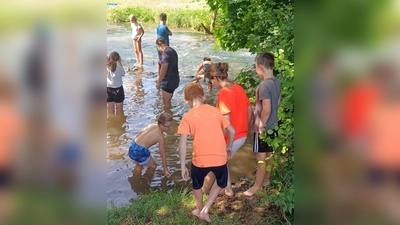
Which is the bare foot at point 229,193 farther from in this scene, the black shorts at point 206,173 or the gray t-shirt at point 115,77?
the gray t-shirt at point 115,77

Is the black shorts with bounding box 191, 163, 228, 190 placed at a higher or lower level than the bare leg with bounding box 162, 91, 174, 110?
higher

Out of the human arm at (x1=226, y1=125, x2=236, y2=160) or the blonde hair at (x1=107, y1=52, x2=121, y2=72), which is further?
the blonde hair at (x1=107, y1=52, x2=121, y2=72)

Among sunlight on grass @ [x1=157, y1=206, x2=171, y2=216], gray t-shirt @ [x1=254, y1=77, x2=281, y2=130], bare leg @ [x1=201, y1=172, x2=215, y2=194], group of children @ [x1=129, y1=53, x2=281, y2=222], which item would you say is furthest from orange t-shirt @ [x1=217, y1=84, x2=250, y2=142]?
sunlight on grass @ [x1=157, y1=206, x2=171, y2=216]

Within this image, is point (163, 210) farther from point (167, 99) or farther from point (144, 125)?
point (167, 99)

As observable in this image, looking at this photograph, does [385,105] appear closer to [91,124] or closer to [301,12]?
[301,12]

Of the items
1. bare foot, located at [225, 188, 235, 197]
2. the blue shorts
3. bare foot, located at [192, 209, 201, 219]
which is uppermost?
the blue shorts

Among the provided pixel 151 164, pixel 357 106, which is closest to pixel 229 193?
pixel 151 164

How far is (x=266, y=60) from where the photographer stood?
430 cm

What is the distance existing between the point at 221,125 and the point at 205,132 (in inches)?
8.3

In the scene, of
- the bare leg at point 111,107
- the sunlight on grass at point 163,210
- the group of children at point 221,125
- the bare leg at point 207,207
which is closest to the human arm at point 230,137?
the group of children at point 221,125

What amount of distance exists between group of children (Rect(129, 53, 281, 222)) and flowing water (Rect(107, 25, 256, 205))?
1.11m

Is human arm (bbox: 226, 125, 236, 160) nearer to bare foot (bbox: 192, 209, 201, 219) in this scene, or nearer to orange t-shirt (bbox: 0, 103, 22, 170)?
bare foot (bbox: 192, 209, 201, 219)

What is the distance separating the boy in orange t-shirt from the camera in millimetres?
4031

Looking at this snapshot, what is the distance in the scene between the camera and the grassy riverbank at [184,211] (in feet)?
13.8
